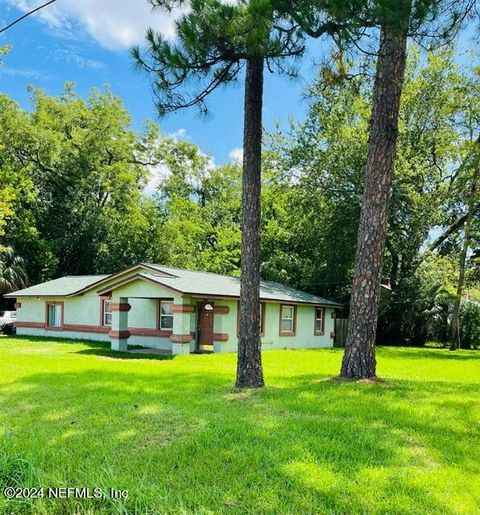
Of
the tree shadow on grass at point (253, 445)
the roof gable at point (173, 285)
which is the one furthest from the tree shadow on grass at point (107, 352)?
the tree shadow on grass at point (253, 445)

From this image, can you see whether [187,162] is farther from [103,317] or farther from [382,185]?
[382,185]

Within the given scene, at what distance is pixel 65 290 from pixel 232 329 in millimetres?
8874

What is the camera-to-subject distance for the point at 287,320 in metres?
21.8

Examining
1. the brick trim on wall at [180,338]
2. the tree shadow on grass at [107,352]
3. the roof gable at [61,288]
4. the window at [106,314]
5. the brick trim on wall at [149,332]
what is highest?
the roof gable at [61,288]

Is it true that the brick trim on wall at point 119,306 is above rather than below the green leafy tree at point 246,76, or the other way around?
below

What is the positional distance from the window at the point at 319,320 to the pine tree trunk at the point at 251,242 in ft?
52.2

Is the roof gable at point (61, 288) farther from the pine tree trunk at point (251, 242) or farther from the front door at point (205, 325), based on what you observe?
the pine tree trunk at point (251, 242)

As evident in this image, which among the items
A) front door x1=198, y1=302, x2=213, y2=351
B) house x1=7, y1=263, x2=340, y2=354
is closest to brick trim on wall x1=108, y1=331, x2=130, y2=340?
house x1=7, y1=263, x2=340, y2=354

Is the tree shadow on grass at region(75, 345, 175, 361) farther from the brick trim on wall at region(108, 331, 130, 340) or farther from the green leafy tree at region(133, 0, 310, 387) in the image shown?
the green leafy tree at region(133, 0, 310, 387)

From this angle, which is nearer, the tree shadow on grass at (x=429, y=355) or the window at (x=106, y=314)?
the tree shadow on grass at (x=429, y=355)

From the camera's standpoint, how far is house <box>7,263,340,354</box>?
17.4m

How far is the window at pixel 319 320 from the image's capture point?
2394cm

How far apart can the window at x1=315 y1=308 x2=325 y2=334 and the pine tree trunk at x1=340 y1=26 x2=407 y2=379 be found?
50.4 feet

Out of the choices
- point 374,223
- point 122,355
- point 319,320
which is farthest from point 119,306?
point 374,223
